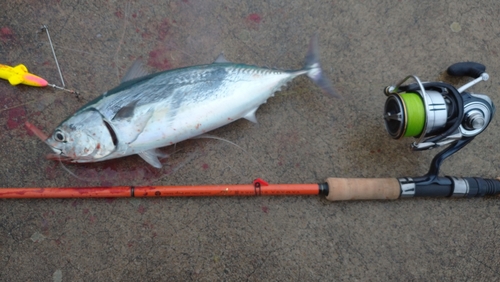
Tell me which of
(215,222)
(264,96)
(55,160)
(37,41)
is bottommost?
(215,222)

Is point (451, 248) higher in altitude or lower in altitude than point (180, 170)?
lower

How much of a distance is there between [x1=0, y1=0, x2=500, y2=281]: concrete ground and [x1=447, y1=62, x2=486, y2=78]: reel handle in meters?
0.12

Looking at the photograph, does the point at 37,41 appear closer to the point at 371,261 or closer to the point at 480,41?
→ the point at 371,261

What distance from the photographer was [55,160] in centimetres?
220

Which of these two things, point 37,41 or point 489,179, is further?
point 37,41

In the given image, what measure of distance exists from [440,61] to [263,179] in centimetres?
145

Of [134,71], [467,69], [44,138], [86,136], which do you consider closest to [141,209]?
[86,136]

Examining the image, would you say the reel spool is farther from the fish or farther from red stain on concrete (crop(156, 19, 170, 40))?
red stain on concrete (crop(156, 19, 170, 40))

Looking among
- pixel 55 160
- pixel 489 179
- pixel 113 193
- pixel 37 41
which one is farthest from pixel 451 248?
pixel 37 41

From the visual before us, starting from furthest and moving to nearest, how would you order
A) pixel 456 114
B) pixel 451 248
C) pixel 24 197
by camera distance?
1. pixel 451 248
2. pixel 24 197
3. pixel 456 114

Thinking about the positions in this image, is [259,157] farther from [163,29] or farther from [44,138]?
[44,138]

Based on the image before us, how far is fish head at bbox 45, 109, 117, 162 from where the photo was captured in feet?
6.40

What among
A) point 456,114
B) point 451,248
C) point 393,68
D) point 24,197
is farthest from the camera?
point 393,68

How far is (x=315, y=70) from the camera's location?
222 cm
